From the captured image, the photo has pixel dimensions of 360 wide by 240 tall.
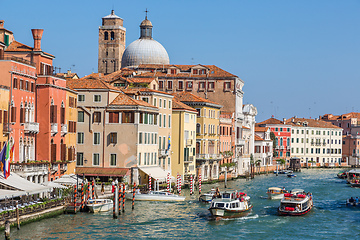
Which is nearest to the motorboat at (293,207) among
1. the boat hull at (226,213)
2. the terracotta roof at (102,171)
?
the boat hull at (226,213)

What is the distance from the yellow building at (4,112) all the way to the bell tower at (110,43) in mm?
63855

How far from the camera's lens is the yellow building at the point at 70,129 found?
148ft

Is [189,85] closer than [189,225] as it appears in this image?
No

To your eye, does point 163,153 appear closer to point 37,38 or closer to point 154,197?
point 154,197

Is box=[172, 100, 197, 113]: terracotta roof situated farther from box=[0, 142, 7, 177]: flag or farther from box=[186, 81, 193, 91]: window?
box=[0, 142, 7, 177]: flag

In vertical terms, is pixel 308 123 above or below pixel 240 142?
above

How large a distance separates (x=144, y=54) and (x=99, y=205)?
172ft

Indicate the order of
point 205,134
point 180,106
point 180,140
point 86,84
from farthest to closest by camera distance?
point 205,134, point 180,106, point 180,140, point 86,84

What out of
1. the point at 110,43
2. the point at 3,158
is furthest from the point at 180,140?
the point at 110,43

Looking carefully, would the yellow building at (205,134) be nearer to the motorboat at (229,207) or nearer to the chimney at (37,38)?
the motorboat at (229,207)

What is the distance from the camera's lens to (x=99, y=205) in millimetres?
39125

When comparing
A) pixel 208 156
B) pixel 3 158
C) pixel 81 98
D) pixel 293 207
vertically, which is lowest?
pixel 293 207

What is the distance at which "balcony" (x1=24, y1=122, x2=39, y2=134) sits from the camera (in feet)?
129

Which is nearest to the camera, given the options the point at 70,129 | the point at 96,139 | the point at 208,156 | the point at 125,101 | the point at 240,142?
the point at 70,129
